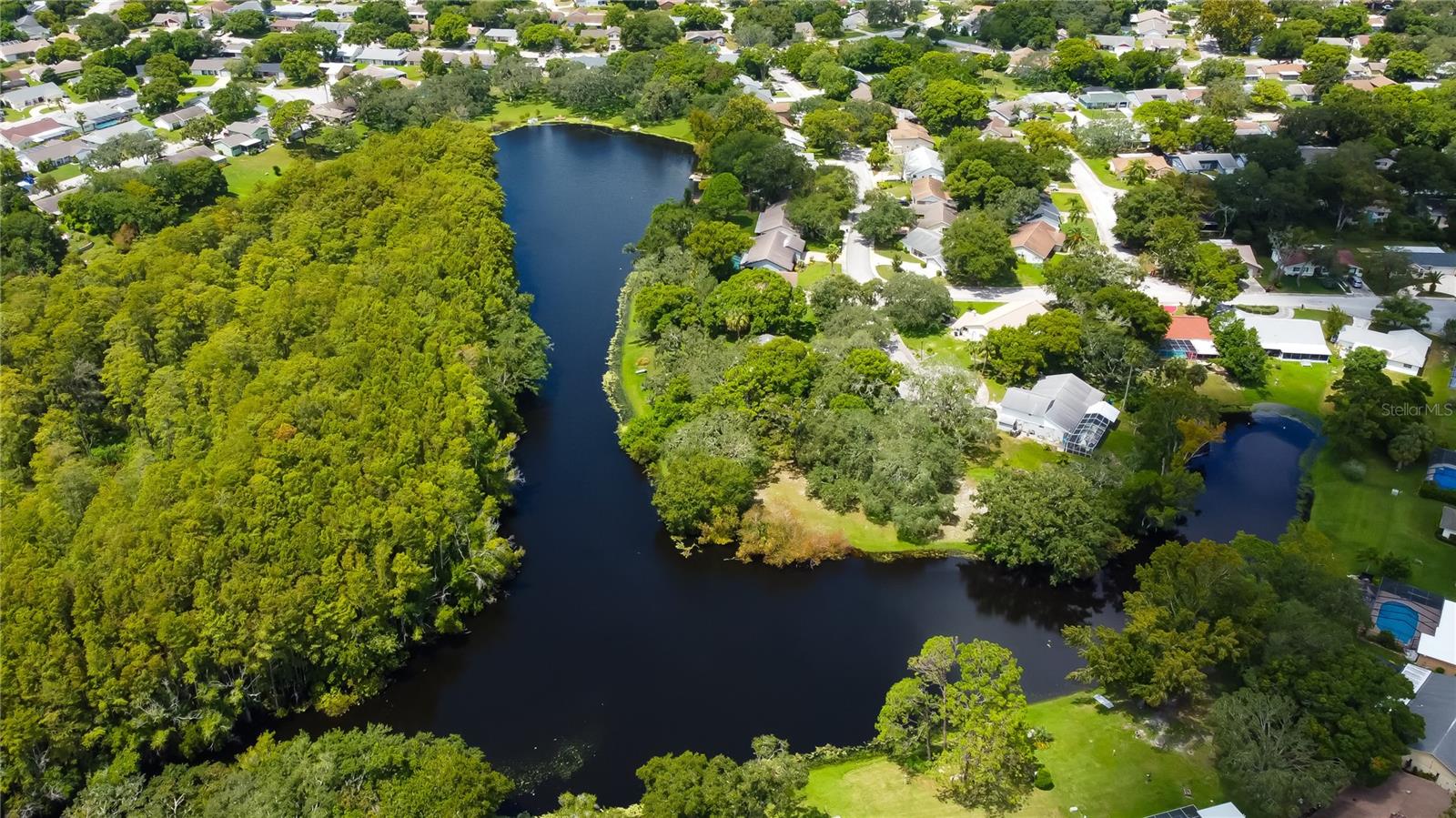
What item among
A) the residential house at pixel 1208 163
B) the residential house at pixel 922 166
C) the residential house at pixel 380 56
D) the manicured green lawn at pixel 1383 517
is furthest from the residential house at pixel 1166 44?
the residential house at pixel 380 56

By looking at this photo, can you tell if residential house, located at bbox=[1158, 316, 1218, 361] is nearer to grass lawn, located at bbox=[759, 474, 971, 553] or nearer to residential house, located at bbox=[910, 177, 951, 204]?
grass lawn, located at bbox=[759, 474, 971, 553]

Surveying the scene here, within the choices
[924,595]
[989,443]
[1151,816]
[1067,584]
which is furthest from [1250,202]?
[1151,816]

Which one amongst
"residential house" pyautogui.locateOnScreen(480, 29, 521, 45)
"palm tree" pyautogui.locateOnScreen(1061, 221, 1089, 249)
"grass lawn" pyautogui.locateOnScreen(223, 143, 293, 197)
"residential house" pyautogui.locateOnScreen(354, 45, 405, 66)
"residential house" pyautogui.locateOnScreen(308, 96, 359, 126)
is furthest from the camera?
"residential house" pyautogui.locateOnScreen(480, 29, 521, 45)

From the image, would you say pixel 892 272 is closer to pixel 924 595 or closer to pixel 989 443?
pixel 989 443

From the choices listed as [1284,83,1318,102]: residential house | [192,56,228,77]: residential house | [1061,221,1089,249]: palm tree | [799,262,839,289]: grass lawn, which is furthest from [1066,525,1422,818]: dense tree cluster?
[192,56,228,77]: residential house

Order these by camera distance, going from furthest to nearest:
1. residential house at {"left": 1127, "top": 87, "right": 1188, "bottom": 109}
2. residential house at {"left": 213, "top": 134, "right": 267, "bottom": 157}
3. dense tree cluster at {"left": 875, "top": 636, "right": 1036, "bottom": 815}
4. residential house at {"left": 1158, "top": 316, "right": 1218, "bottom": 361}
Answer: residential house at {"left": 1127, "top": 87, "right": 1188, "bottom": 109} < residential house at {"left": 213, "top": 134, "right": 267, "bottom": 157} < residential house at {"left": 1158, "top": 316, "right": 1218, "bottom": 361} < dense tree cluster at {"left": 875, "top": 636, "right": 1036, "bottom": 815}

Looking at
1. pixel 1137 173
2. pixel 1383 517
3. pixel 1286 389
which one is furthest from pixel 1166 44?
pixel 1383 517
